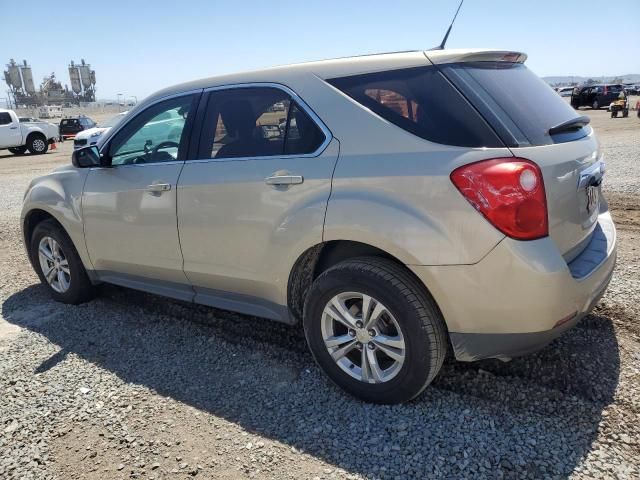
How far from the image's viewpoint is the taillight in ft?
Result: 7.25

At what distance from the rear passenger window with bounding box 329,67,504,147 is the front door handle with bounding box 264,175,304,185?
525 millimetres

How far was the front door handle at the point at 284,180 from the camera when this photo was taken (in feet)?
9.02

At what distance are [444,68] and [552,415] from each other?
1.83m

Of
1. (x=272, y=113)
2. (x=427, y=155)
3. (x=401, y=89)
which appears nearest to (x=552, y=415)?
(x=427, y=155)

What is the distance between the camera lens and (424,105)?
2469 mm

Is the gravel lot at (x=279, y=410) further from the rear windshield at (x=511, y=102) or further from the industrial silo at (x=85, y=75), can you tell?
the industrial silo at (x=85, y=75)

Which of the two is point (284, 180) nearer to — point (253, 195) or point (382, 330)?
point (253, 195)

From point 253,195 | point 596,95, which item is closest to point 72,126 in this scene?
point 253,195

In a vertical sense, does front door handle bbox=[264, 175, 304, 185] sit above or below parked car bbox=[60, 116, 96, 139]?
above

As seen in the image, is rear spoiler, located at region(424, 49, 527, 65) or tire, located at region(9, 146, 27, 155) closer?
rear spoiler, located at region(424, 49, 527, 65)

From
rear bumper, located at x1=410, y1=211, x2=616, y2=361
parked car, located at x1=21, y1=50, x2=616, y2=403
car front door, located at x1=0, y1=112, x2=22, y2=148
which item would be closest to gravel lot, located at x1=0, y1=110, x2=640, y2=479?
parked car, located at x1=21, y1=50, x2=616, y2=403

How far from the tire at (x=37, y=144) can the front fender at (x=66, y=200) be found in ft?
66.0

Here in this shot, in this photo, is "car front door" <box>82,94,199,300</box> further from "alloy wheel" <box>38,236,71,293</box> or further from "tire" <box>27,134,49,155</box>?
"tire" <box>27,134,49,155</box>

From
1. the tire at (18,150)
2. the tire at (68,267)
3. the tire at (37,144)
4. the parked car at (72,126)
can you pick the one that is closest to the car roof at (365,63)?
the tire at (68,267)
